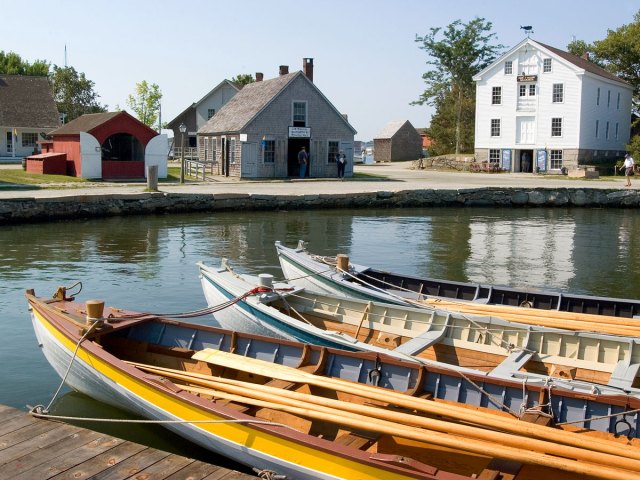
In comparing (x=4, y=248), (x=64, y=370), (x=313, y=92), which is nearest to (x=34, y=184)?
(x=4, y=248)

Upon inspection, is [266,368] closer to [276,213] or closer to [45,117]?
[276,213]

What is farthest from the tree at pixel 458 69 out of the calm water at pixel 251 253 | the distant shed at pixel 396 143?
the calm water at pixel 251 253

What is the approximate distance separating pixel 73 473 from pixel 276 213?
26722 mm

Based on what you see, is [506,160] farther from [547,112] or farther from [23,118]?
[23,118]

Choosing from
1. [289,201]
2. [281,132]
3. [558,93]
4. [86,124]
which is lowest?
[289,201]

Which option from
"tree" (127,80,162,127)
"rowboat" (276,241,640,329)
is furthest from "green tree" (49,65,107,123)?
"rowboat" (276,241,640,329)

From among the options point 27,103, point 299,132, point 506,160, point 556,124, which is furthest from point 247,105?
point 556,124

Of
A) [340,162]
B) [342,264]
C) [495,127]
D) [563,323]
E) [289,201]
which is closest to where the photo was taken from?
[563,323]

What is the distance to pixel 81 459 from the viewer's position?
21.6ft

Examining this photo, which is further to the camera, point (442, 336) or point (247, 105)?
point (247, 105)

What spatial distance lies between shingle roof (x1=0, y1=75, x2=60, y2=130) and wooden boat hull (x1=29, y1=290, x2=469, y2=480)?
4836cm

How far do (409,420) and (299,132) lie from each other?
39.8 meters

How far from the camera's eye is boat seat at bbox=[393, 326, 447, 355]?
365 inches

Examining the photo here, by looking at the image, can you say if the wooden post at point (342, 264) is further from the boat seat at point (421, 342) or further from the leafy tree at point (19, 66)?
the leafy tree at point (19, 66)
